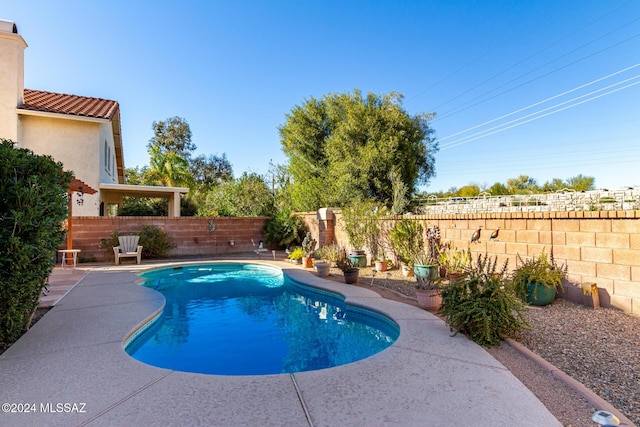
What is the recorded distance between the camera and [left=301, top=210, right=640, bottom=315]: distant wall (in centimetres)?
516

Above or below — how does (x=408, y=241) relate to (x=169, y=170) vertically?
below

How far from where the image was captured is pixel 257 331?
601 cm

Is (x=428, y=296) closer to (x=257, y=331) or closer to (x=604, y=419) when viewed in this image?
(x=257, y=331)

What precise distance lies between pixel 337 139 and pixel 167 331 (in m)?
16.8

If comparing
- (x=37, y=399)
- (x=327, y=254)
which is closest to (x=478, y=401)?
(x=37, y=399)

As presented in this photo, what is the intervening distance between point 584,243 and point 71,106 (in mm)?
19352

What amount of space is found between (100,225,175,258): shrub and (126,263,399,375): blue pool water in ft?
15.1

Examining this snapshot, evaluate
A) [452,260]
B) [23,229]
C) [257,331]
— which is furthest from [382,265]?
[23,229]

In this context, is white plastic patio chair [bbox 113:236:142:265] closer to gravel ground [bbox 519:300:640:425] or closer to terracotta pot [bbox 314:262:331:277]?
terracotta pot [bbox 314:262:331:277]

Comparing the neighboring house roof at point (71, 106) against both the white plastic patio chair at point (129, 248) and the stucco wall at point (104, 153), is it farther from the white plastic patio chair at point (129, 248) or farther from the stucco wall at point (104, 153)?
the white plastic patio chair at point (129, 248)

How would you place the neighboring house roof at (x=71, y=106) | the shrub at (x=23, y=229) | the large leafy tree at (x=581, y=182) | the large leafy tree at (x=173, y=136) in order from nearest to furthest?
the shrub at (x=23, y=229) < the neighboring house roof at (x=71, y=106) < the large leafy tree at (x=173, y=136) < the large leafy tree at (x=581, y=182)

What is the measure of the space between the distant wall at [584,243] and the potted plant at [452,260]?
289 mm

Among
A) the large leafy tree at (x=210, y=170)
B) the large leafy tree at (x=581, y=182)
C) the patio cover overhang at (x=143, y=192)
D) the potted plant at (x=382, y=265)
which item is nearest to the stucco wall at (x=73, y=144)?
the patio cover overhang at (x=143, y=192)

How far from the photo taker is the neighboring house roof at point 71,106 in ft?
45.4
